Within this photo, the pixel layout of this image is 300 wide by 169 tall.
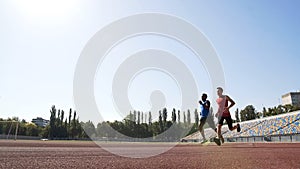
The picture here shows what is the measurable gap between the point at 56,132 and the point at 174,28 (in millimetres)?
69890

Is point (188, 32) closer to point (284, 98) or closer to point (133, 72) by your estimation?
point (133, 72)

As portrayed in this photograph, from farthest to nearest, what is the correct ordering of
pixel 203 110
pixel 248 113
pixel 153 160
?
pixel 248 113 < pixel 203 110 < pixel 153 160

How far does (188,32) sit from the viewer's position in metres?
13.4

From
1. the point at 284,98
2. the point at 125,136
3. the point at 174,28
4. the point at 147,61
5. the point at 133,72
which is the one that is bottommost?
the point at 125,136

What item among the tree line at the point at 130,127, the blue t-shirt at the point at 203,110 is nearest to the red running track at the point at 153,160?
the blue t-shirt at the point at 203,110

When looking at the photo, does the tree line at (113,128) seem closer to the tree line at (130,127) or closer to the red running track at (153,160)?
the tree line at (130,127)

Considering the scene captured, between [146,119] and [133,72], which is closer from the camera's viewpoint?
[133,72]

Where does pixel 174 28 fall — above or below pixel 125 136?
above

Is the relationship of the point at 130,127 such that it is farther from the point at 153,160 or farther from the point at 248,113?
the point at 153,160

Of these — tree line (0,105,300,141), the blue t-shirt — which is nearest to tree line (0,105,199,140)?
tree line (0,105,300,141)

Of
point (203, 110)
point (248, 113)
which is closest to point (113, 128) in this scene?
point (248, 113)

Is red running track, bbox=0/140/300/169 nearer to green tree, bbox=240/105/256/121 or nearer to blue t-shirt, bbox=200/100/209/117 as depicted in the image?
blue t-shirt, bbox=200/100/209/117

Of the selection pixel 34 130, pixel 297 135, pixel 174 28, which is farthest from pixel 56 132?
pixel 174 28

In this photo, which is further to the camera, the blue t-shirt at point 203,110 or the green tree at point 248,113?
the green tree at point 248,113
